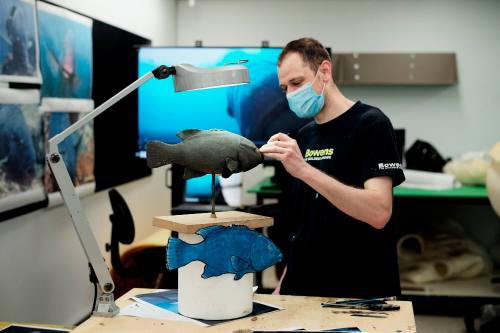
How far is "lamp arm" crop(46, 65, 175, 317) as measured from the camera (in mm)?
1503

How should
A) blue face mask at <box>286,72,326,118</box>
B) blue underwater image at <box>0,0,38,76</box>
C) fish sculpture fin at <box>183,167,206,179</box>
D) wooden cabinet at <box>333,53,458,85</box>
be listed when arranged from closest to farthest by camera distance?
fish sculpture fin at <box>183,167,206,179</box>, blue face mask at <box>286,72,326,118</box>, blue underwater image at <box>0,0,38,76</box>, wooden cabinet at <box>333,53,458,85</box>

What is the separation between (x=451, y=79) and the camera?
473 cm

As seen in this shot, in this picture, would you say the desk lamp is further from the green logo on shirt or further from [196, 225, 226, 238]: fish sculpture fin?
the green logo on shirt

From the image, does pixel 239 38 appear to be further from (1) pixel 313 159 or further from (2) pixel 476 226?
(1) pixel 313 159

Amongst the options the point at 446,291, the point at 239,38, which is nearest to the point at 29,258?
the point at 446,291

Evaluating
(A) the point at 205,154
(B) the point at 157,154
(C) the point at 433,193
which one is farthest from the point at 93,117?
(C) the point at 433,193

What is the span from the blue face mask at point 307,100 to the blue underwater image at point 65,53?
141 cm

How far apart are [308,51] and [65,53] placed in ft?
5.27

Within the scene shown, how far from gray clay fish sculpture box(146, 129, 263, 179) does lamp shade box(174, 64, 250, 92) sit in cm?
13

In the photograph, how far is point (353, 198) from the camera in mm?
1670

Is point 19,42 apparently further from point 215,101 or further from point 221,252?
point 221,252

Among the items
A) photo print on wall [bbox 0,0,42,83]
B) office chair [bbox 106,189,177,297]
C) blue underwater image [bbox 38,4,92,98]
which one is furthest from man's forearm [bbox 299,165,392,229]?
blue underwater image [bbox 38,4,92,98]

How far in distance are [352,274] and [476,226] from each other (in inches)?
131

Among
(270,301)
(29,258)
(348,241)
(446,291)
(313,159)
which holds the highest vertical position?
(313,159)
